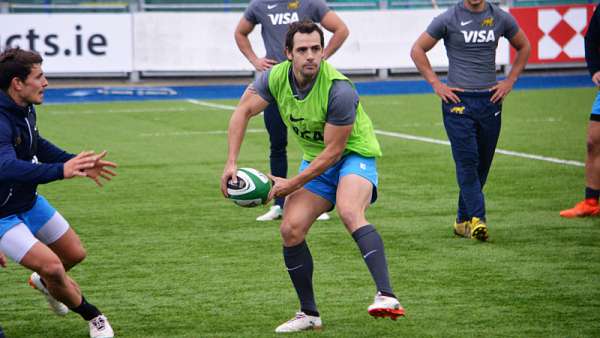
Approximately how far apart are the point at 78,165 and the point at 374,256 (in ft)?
5.83

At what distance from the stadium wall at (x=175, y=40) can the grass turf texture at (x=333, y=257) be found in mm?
9323

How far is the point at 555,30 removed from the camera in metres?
26.5

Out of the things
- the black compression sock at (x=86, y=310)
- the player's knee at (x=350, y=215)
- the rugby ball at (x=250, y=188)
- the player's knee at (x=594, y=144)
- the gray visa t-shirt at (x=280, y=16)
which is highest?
the gray visa t-shirt at (x=280, y=16)

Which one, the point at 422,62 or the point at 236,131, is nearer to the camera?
the point at 236,131

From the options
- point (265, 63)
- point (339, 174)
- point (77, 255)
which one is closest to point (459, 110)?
point (265, 63)

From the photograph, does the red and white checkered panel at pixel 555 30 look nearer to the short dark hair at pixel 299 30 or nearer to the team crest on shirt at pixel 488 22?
the team crest on shirt at pixel 488 22

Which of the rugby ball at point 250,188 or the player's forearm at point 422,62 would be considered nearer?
the rugby ball at point 250,188

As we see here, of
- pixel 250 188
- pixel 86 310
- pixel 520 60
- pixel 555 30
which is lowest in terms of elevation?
pixel 555 30

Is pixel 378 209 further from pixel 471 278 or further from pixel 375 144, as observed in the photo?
pixel 375 144

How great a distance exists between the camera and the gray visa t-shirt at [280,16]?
35.0 ft

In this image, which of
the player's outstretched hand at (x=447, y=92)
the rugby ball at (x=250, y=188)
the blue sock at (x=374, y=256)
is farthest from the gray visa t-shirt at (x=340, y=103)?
the player's outstretched hand at (x=447, y=92)

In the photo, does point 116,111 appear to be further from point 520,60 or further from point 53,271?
point 53,271

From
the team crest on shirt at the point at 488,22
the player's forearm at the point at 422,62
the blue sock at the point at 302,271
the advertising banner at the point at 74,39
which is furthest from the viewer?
the advertising banner at the point at 74,39

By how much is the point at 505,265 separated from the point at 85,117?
528 inches
